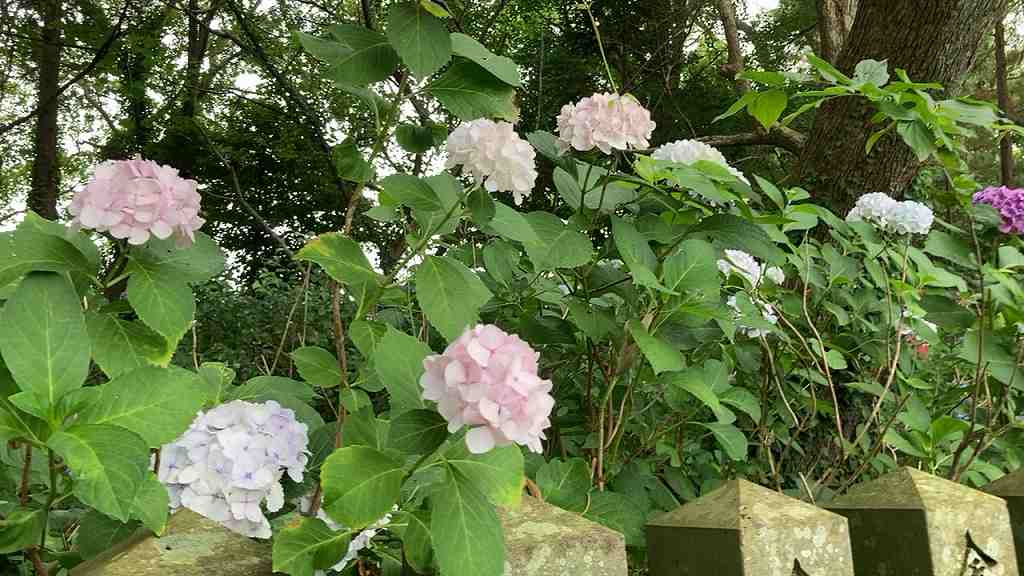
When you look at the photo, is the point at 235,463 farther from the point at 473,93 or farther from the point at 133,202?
the point at 473,93

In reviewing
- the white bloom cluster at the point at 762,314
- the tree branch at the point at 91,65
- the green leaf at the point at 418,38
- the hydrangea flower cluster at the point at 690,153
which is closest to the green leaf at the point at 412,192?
the green leaf at the point at 418,38

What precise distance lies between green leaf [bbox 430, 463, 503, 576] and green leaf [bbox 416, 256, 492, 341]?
0.91 feet

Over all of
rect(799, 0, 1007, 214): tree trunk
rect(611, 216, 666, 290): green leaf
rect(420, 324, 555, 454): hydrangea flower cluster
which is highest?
rect(799, 0, 1007, 214): tree trunk

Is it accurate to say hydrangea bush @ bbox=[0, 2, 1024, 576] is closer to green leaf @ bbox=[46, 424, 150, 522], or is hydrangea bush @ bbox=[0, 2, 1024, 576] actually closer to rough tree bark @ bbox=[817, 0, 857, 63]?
green leaf @ bbox=[46, 424, 150, 522]

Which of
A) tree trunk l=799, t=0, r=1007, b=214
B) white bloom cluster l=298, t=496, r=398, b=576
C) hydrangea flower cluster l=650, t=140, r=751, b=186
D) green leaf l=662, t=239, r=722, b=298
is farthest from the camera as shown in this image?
tree trunk l=799, t=0, r=1007, b=214

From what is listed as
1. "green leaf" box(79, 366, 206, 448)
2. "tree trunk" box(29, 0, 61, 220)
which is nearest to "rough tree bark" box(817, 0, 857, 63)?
"green leaf" box(79, 366, 206, 448)

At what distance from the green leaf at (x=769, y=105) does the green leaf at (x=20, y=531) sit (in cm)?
134

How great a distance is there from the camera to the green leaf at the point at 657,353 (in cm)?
114

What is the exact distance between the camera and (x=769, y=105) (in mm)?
1648

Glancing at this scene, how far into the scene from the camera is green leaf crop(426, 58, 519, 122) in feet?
3.49

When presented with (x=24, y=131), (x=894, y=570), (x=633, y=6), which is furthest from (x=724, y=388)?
(x=24, y=131)

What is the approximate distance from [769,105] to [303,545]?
1257mm

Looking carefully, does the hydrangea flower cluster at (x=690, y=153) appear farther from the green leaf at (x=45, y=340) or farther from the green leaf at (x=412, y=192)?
the green leaf at (x=45, y=340)

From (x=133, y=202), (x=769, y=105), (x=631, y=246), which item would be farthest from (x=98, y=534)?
(x=769, y=105)
